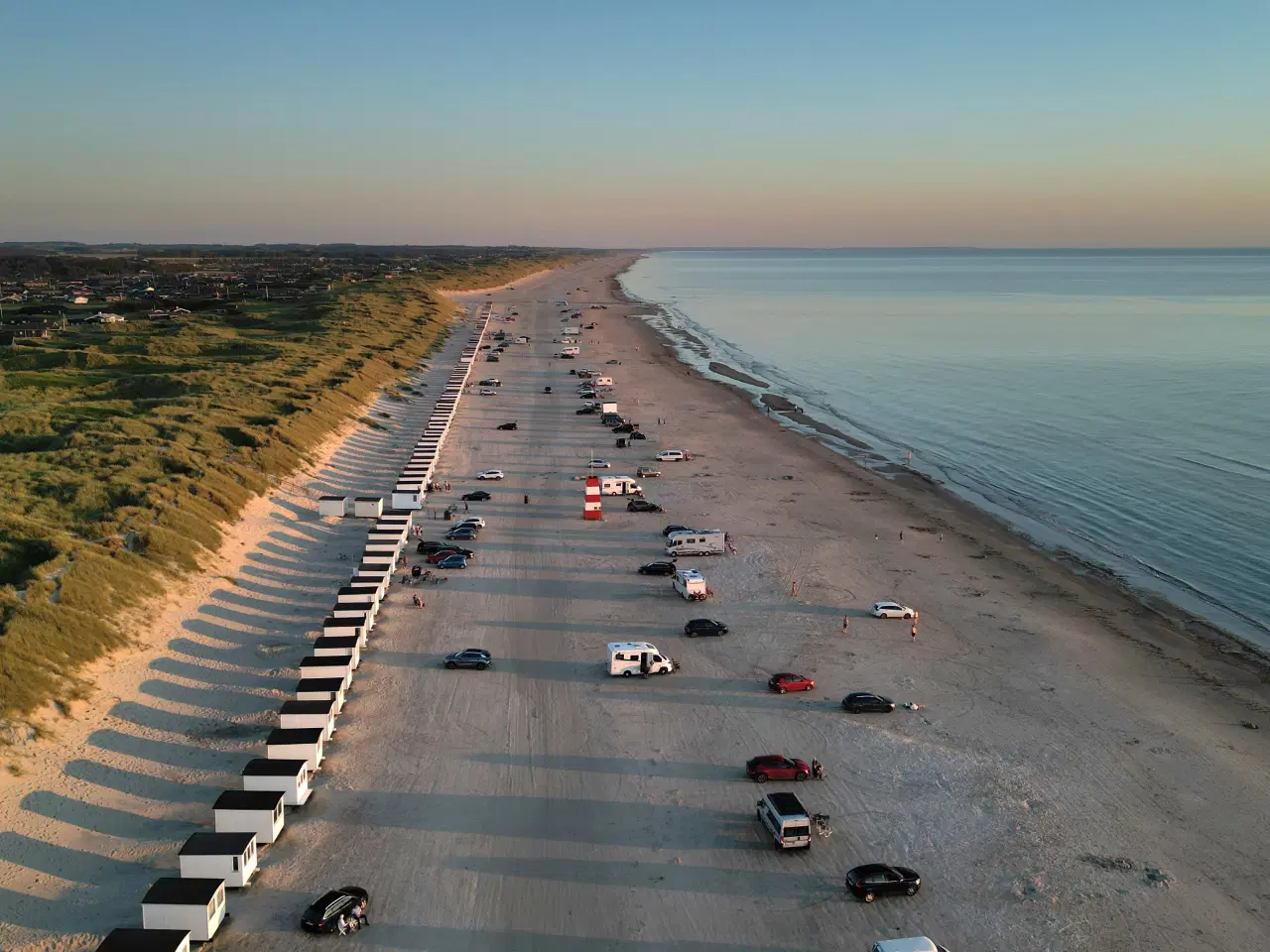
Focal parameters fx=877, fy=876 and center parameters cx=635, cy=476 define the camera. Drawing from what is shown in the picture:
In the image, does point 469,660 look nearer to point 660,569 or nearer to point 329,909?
point 660,569

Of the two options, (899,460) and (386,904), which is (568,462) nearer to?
(899,460)

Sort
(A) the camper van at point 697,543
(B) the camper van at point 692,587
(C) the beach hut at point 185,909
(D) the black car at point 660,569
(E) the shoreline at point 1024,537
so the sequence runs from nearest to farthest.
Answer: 1. (C) the beach hut at point 185,909
2. (E) the shoreline at point 1024,537
3. (B) the camper van at point 692,587
4. (D) the black car at point 660,569
5. (A) the camper van at point 697,543

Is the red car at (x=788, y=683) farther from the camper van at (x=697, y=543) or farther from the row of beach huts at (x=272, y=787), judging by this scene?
the row of beach huts at (x=272, y=787)

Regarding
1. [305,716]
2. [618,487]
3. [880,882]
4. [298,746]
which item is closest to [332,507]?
[618,487]

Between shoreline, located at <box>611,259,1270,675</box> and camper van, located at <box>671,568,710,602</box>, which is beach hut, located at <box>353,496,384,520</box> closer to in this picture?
camper van, located at <box>671,568,710,602</box>

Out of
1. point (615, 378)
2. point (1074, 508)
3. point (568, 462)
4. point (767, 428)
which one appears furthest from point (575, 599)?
point (615, 378)

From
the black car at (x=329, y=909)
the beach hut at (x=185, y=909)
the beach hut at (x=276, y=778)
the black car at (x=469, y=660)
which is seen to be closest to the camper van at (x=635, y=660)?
the black car at (x=469, y=660)

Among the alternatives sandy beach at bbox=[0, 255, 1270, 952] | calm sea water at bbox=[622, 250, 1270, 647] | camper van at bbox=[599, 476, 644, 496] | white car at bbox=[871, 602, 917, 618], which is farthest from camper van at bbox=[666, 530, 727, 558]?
calm sea water at bbox=[622, 250, 1270, 647]
